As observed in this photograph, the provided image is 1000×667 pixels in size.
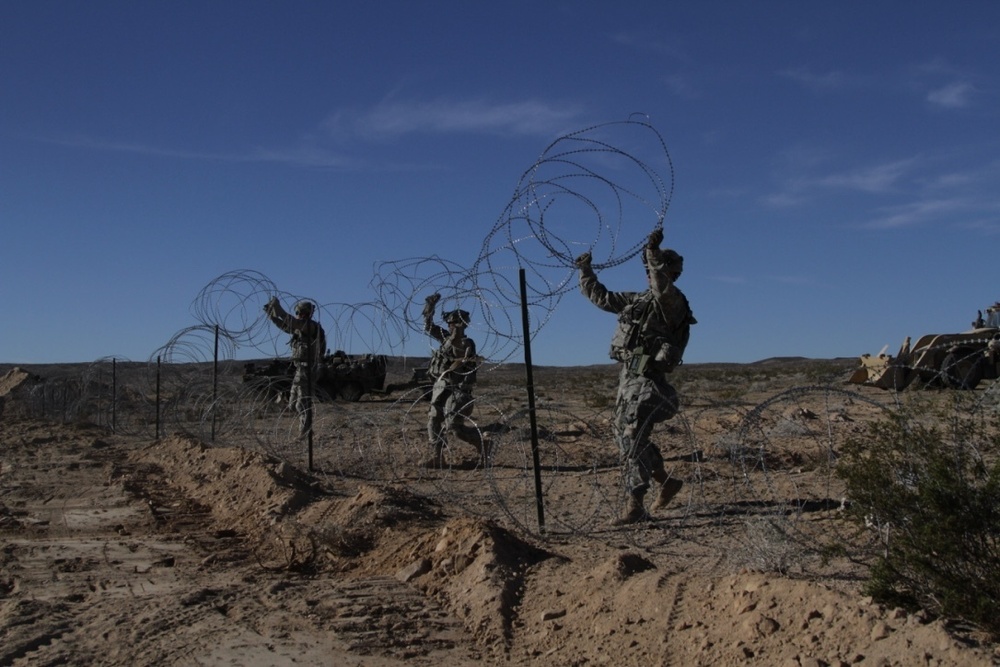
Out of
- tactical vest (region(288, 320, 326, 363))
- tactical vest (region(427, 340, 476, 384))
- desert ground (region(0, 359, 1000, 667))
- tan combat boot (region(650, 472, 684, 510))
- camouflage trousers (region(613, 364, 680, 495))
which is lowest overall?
desert ground (region(0, 359, 1000, 667))

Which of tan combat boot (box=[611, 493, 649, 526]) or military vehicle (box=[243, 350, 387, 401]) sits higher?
military vehicle (box=[243, 350, 387, 401])

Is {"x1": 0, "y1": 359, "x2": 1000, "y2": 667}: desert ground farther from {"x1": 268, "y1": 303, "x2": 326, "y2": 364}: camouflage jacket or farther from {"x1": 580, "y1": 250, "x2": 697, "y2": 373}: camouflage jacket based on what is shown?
{"x1": 268, "y1": 303, "x2": 326, "y2": 364}: camouflage jacket

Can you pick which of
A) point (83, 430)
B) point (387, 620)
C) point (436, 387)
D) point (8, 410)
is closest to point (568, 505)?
point (436, 387)

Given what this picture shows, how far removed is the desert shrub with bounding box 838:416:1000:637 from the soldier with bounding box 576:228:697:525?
2.64m

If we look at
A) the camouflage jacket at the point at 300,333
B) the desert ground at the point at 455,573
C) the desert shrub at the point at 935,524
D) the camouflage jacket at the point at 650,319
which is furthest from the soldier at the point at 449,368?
the desert shrub at the point at 935,524

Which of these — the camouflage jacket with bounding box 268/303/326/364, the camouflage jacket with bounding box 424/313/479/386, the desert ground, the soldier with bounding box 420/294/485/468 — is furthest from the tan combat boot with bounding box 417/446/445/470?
the camouflage jacket with bounding box 268/303/326/364

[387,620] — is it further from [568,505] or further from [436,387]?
[436,387]

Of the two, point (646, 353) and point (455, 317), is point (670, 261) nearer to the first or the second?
point (646, 353)

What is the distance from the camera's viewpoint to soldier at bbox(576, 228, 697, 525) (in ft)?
24.0

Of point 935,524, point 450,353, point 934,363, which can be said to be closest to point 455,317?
point 450,353

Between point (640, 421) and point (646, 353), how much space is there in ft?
1.61

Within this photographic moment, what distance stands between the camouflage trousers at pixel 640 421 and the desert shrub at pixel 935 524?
8.65 ft

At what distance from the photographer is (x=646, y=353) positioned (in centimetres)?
760

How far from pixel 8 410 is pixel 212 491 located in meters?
14.4
